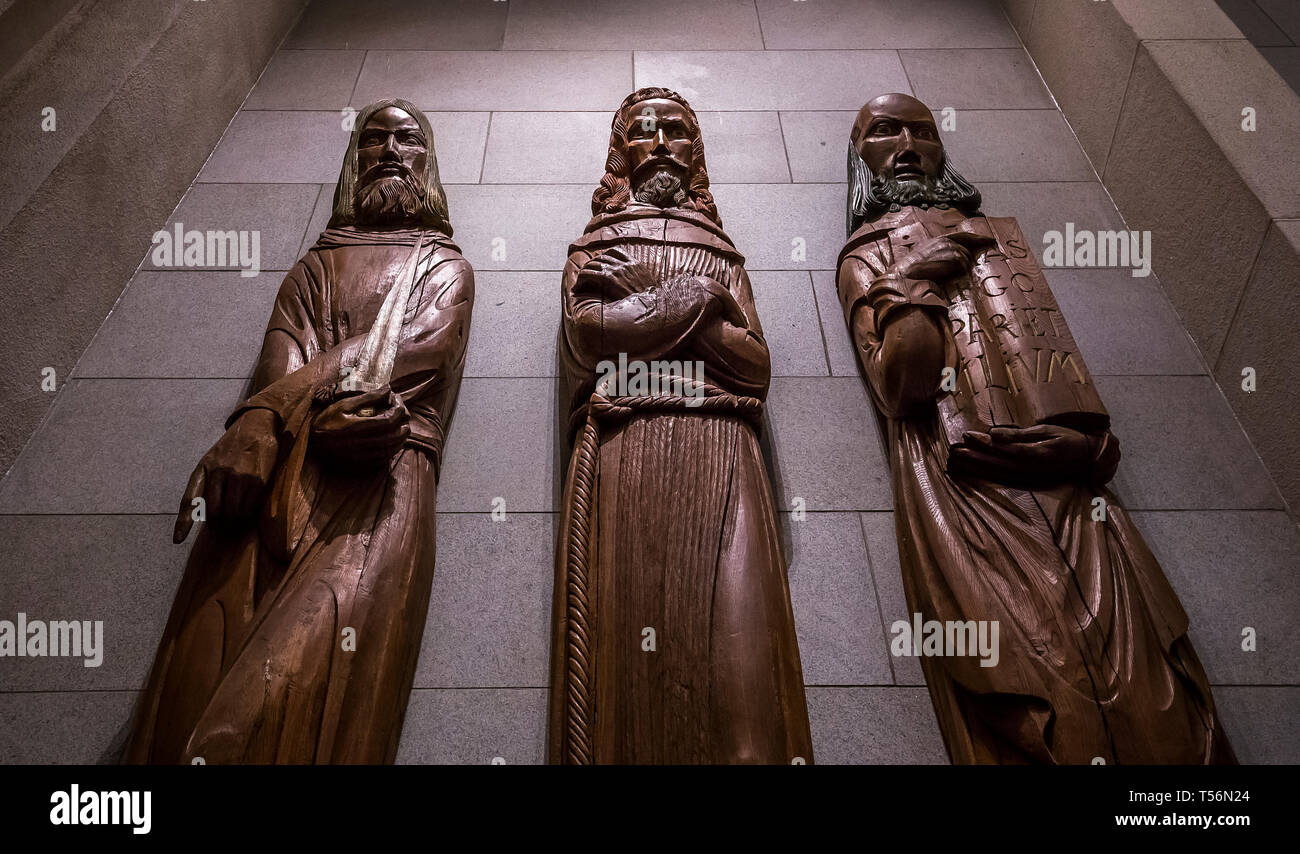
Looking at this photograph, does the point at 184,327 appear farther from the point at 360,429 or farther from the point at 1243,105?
the point at 1243,105

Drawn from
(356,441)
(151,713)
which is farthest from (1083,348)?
(151,713)

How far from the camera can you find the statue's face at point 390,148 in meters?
3.88

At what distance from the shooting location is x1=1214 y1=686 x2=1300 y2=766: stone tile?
106 inches

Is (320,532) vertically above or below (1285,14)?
below

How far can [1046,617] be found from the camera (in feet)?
8.59

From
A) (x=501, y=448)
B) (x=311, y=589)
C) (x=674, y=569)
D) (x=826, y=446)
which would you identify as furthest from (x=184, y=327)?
(x=826, y=446)

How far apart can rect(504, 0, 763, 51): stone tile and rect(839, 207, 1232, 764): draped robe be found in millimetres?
2816

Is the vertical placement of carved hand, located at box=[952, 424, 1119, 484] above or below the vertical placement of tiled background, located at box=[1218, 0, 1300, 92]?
below

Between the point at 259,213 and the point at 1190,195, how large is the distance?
372 centimetres

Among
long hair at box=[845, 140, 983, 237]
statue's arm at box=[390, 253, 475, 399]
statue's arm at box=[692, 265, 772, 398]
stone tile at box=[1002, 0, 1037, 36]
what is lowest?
statue's arm at box=[692, 265, 772, 398]

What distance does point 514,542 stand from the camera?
10.2 ft

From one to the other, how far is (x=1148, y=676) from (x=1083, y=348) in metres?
1.60

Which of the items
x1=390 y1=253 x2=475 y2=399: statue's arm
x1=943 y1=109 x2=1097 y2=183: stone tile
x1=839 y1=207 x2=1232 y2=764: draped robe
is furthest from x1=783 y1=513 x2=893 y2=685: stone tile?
x1=943 y1=109 x2=1097 y2=183: stone tile

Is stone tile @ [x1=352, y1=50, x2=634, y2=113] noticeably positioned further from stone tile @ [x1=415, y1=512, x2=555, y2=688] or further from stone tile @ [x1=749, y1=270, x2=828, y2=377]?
stone tile @ [x1=415, y1=512, x2=555, y2=688]
